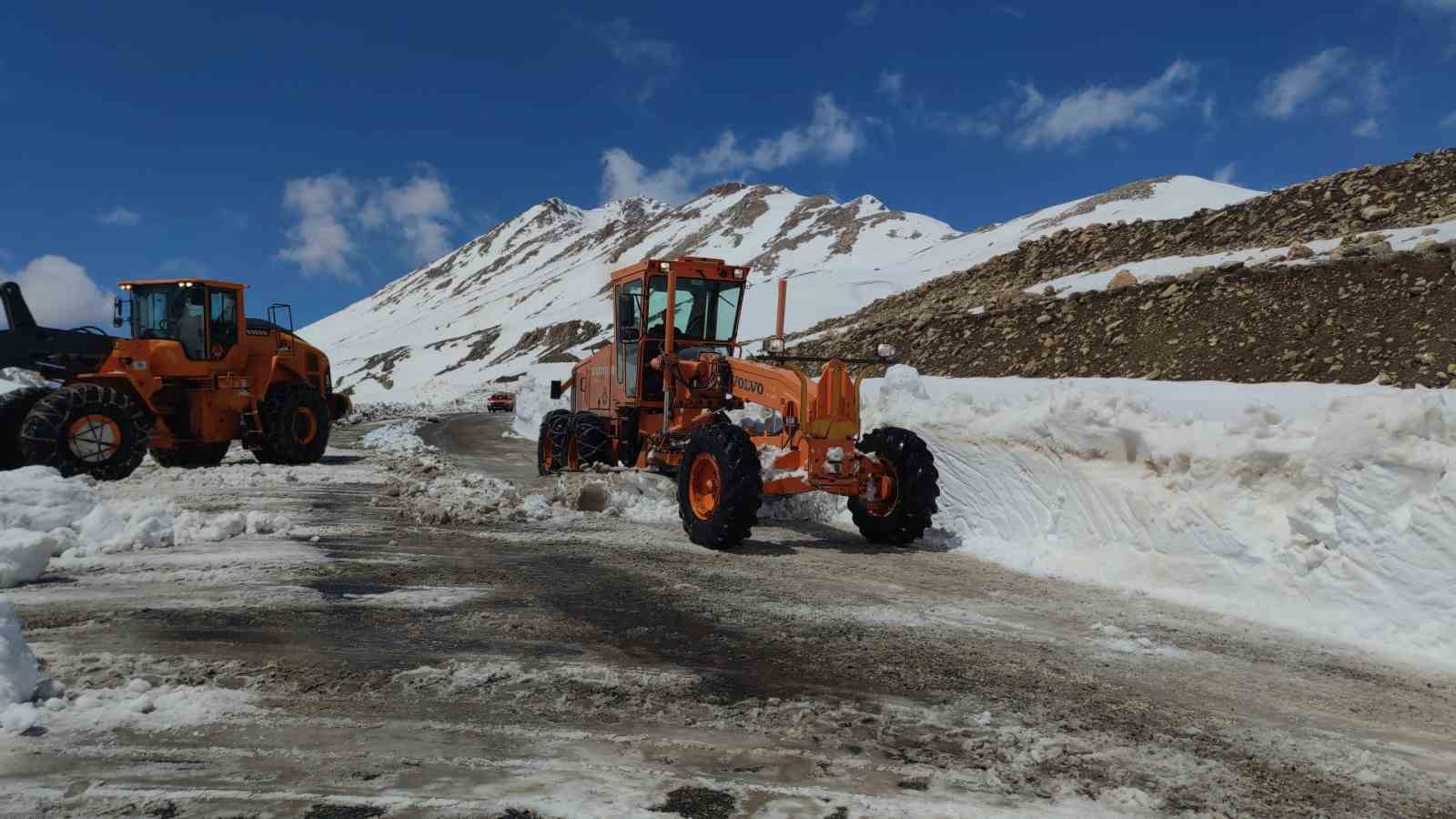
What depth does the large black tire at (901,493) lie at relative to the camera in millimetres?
7891

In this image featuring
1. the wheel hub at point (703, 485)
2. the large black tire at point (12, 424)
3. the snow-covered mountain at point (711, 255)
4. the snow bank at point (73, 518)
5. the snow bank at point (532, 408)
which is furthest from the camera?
the snow-covered mountain at point (711, 255)

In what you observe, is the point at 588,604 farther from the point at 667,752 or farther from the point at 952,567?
the point at 952,567

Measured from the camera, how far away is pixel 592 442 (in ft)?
38.2

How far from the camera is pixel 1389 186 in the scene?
1944 cm

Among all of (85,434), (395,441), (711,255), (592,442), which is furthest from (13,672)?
(711,255)

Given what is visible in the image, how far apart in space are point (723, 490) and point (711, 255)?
124 meters

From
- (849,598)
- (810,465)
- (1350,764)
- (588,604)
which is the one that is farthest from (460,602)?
(1350,764)

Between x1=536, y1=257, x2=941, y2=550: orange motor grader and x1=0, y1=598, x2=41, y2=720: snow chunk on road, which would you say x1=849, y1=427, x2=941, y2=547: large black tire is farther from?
x1=0, y1=598, x2=41, y2=720: snow chunk on road

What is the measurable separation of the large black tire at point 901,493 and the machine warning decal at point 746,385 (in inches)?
45.4

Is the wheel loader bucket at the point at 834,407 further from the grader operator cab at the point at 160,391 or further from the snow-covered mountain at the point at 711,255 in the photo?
the snow-covered mountain at the point at 711,255

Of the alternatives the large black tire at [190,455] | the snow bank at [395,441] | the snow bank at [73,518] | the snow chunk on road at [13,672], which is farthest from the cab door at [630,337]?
the snow bank at [395,441]

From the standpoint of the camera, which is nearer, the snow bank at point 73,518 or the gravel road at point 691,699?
the gravel road at point 691,699

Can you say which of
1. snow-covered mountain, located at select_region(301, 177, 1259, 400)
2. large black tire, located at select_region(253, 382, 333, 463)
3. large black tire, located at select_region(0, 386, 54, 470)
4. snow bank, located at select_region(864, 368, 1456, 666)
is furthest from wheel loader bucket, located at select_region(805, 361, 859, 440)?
snow-covered mountain, located at select_region(301, 177, 1259, 400)

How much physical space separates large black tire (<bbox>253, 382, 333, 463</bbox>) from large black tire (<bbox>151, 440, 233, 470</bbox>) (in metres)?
0.59
